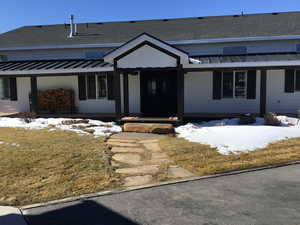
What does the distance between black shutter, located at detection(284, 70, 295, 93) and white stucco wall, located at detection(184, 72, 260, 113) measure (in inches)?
46.7

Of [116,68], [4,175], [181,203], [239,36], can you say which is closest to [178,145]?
[181,203]

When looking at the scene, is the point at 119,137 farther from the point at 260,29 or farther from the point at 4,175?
the point at 260,29

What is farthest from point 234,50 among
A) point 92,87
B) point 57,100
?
point 57,100

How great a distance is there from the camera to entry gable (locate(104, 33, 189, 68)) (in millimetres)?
10383

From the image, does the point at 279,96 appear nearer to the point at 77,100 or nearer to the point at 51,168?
the point at 77,100

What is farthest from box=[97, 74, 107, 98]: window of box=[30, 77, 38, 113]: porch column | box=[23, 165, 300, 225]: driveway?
box=[23, 165, 300, 225]: driveway

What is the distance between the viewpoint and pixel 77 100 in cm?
1350

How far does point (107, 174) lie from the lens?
511cm

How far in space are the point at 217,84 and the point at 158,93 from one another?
2.83 m

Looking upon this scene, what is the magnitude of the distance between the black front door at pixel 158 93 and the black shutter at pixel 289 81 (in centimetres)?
496

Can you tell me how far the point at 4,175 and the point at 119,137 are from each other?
399 centimetres

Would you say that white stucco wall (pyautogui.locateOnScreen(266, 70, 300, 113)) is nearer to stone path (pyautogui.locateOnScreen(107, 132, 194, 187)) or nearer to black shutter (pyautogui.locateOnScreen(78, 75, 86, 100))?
stone path (pyautogui.locateOnScreen(107, 132, 194, 187))

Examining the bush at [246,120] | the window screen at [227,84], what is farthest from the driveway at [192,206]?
the window screen at [227,84]

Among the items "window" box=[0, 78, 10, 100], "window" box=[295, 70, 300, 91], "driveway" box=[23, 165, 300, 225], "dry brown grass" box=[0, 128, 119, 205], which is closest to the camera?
"driveway" box=[23, 165, 300, 225]
